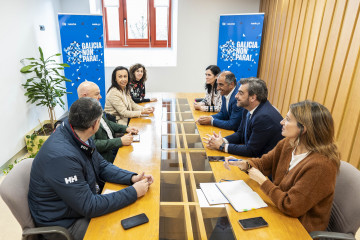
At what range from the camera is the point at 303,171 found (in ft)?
4.84

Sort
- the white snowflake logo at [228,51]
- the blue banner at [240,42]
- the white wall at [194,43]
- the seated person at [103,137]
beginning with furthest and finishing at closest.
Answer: the white wall at [194,43], the white snowflake logo at [228,51], the blue banner at [240,42], the seated person at [103,137]

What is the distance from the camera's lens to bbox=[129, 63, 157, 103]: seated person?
4.03 meters

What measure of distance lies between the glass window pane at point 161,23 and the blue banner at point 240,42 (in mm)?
1495

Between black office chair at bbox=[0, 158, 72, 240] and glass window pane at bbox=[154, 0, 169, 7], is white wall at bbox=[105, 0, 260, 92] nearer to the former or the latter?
glass window pane at bbox=[154, 0, 169, 7]

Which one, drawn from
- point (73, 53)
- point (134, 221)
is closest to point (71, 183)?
point (134, 221)

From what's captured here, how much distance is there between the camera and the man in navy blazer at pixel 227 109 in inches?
116

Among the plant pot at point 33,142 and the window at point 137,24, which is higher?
the window at point 137,24

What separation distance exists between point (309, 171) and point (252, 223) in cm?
45

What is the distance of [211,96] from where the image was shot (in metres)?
3.85

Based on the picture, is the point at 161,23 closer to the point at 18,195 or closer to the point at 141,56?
the point at 141,56

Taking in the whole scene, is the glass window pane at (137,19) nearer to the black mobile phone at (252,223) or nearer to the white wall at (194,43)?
the white wall at (194,43)

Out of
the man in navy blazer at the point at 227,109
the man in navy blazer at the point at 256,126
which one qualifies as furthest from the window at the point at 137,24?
the man in navy blazer at the point at 256,126

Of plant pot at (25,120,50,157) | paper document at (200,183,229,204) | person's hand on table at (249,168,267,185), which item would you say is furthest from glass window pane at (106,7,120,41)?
person's hand on table at (249,168,267,185)

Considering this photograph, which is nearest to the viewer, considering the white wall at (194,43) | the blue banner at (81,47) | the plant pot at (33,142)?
the plant pot at (33,142)
